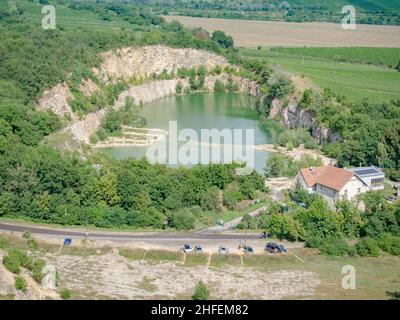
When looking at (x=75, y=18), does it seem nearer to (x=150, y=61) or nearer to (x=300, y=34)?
(x=150, y=61)

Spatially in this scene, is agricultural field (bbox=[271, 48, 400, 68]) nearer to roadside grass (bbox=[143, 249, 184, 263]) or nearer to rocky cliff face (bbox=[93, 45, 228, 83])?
rocky cliff face (bbox=[93, 45, 228, 83])

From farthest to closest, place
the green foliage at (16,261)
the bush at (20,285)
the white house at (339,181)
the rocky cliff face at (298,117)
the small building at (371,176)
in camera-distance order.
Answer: the rocky cliff face at (298,117), the small building at (371,176), the white house at (339,181), the green foliage at (16,261), the bush at (20,285)

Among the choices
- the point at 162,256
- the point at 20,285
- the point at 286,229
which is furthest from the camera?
the point at 286,229

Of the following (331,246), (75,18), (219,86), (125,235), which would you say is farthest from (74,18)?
(331,246)

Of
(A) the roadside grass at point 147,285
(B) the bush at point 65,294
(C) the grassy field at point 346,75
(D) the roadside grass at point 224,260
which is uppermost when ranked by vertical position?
(C) the grassy field at point 346,75

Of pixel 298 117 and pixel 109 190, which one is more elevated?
pixel 298 117

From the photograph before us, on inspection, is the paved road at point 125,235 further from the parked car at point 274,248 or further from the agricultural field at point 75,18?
the agricultural field at point 75,18

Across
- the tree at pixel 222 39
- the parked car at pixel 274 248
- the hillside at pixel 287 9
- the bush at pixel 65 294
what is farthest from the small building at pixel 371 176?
the hillside at pixel 287 9
